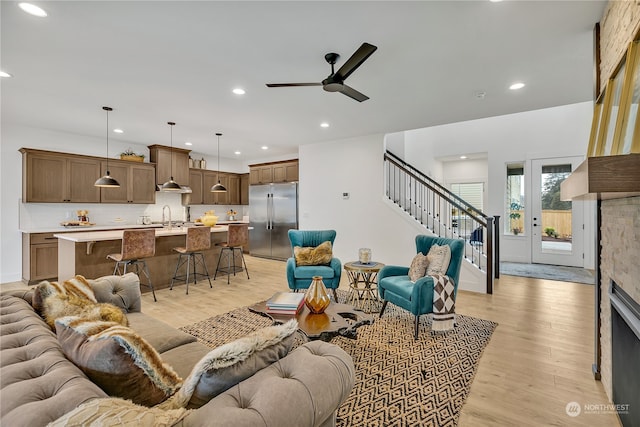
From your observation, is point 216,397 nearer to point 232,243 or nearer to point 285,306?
point 285,306

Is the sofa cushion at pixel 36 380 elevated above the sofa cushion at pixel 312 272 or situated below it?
above

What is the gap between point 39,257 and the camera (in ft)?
→ 16.0

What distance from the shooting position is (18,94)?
148 inches

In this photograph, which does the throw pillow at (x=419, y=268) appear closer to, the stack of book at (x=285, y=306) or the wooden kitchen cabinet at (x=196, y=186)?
the stack of book at (x=285, y=306)

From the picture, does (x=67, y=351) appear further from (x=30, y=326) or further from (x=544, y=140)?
(x=544, y=140)

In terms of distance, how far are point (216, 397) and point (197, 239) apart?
4.11 meters

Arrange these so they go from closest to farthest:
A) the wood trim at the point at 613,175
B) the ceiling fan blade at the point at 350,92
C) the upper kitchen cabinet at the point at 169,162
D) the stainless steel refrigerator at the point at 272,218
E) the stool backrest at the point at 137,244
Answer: the wood trim at the point at 613,175
the ceiling fan blade at the point at 350,92
the stool backrest at the point at 137,244
the upper kitchen cabinet at the point at 169,162
the stainless steel refrigerator at the point at 272,218

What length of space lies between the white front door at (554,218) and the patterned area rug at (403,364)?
14.8ft

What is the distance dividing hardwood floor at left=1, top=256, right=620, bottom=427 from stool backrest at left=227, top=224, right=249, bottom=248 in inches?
25.9

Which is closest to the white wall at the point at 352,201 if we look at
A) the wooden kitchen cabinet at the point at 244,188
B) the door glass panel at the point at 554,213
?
the wooden kitchen cabinet at the point at 244,188

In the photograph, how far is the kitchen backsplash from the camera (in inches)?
207

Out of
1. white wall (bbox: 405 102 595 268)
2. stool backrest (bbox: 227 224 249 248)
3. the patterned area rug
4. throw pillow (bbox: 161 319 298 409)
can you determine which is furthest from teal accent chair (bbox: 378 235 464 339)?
white wall (bbox: 405 102 595 268)

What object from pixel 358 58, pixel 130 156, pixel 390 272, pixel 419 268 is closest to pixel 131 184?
pixel 130 156

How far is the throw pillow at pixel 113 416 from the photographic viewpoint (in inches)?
26.9
